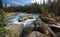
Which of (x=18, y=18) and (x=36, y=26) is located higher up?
(x=18, y=18)

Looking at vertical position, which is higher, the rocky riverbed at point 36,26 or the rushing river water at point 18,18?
the rushing river water at point 18,18

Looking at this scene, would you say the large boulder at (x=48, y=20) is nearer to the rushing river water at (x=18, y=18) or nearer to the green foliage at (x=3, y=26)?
the rushing river water at (x=18, y=18)

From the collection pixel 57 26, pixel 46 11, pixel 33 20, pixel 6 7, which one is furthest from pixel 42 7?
pixel 6 7

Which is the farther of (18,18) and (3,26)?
(18,18)

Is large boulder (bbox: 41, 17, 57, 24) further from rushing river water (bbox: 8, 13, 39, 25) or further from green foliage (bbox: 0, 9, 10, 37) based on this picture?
Result: green foliage (bbox: 0, 9, 10, 37)

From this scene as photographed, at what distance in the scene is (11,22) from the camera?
3836 mm

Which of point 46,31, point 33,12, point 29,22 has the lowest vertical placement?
point 46,31

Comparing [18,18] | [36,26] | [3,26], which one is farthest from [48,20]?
[3,26]

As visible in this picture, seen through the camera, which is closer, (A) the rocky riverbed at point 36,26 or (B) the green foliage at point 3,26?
(B) the green foliage at point 3,26

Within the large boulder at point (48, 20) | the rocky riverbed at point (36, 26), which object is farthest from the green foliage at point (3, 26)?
the large boulder at point (48, 20)

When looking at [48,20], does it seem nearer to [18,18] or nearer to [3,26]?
[18,18]

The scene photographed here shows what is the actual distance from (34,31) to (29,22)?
0.26 metres

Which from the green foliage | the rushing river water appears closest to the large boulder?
the rushing river water

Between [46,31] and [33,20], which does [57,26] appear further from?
[33,20]
